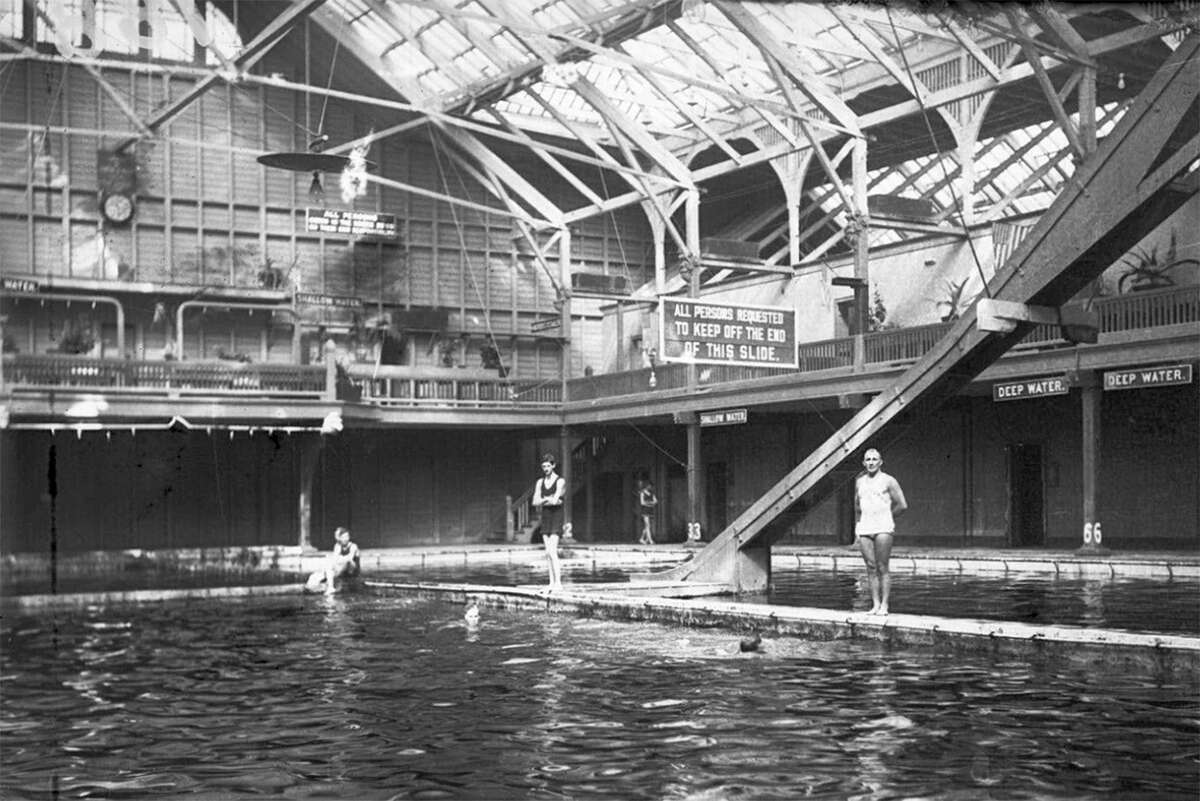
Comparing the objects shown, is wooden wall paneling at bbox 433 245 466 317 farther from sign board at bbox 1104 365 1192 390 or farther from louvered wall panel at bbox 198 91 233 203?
sign board at bbox 1104 365 1192 390

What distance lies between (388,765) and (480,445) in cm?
3213

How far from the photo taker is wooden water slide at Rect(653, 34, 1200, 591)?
10.7m

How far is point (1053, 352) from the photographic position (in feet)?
75.4

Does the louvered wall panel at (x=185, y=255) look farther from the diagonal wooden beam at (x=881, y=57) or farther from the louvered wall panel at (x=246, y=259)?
the diagonal wooden beam at (x=881, y=57)

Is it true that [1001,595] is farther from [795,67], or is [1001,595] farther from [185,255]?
[185,255]

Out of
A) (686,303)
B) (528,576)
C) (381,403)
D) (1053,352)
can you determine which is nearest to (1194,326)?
→ (1053,352)

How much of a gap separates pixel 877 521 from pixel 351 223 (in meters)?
23.7

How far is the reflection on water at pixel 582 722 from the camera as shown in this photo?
6262 mm

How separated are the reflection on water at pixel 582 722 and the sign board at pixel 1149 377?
1133 centimetres

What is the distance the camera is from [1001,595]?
16328mm

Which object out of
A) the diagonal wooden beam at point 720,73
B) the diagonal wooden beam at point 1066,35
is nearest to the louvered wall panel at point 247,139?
the diagonal wooden beam at point 720,73

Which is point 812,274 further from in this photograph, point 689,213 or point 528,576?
point 528,576

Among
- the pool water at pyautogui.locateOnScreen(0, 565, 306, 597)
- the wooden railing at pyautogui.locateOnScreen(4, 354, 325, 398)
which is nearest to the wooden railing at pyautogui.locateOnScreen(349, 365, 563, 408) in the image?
the wooden railing at pyautogui.locateOnScreen(4, 354, 325, 398)

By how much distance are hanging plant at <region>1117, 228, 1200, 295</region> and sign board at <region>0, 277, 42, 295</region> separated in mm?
22845
